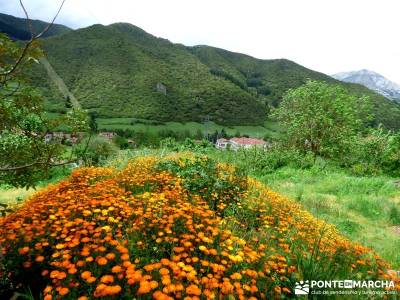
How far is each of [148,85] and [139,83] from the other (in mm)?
4539

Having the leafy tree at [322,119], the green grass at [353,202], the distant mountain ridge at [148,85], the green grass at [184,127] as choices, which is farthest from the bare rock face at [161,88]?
the green grass at [353,202]

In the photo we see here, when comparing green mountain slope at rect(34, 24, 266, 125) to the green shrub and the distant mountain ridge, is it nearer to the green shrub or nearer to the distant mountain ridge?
the distant mountain ridge

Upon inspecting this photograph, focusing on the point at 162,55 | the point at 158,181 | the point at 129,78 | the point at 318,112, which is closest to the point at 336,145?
the point at 318,112

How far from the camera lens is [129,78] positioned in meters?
137

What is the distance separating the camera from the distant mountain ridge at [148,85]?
118 metres

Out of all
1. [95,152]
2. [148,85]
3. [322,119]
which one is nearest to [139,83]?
[148,85]

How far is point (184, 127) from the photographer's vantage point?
113312 millimetres

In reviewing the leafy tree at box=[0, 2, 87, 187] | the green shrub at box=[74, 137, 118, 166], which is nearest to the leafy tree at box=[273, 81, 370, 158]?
the green shrub at box=[74, 137, 118, 166]

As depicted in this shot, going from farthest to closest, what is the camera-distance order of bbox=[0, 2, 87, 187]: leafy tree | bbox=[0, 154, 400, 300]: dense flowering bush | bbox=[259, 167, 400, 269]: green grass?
bbox=[259, 167, 400, 269]: green grass
bbox=[0, 2, 87, 187]: leafy tree
bbox=[0, 154, 400, 300]: dense flowering bush

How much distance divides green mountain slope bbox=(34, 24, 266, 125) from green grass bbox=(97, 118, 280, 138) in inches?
196

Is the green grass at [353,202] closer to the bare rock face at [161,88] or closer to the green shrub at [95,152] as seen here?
the green shrub at [95,152]

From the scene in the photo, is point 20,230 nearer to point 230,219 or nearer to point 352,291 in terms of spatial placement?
point 230,219

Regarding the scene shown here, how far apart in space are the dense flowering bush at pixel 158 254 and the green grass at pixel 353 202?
6.79ft

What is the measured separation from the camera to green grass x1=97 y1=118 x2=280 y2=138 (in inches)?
3939
